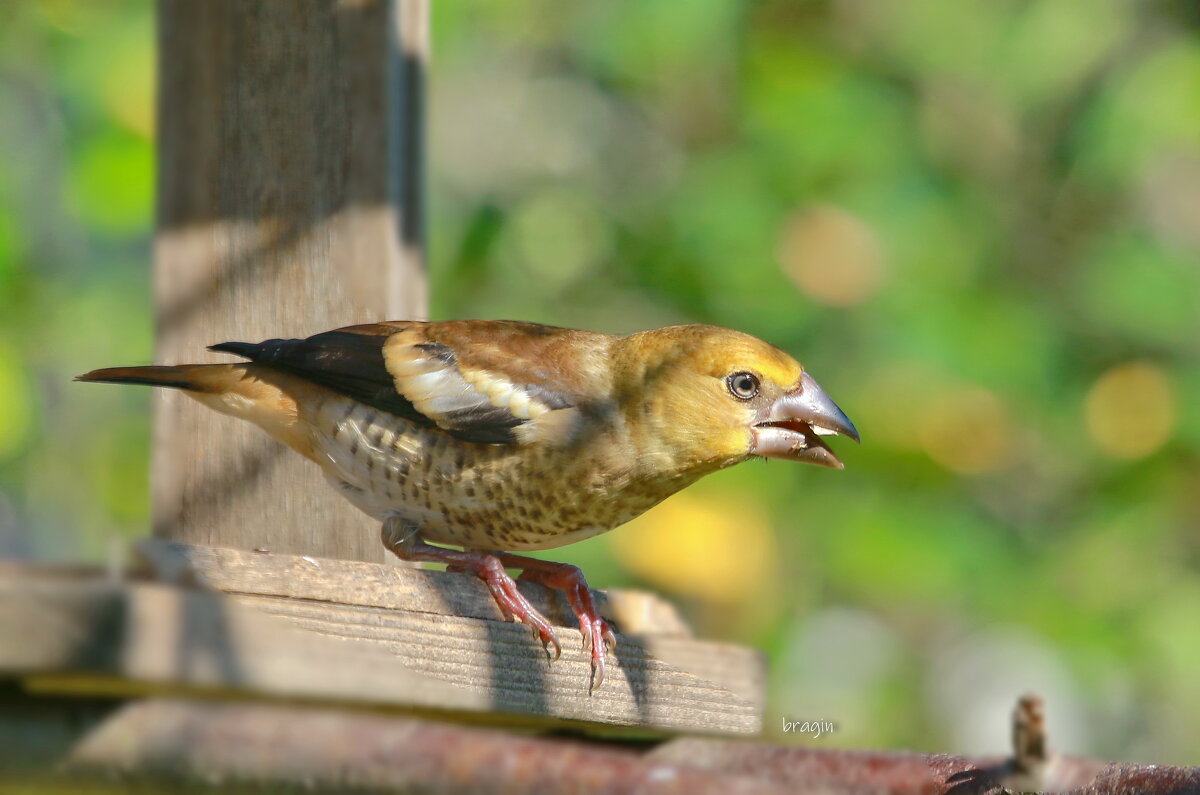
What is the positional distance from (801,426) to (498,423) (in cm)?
77

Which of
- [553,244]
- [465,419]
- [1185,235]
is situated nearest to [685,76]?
[553,244]

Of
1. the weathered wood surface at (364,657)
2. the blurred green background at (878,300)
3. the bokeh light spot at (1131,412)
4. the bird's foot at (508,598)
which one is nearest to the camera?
the weathered wood surface at (364,657)

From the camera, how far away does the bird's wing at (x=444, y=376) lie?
10.0 ft

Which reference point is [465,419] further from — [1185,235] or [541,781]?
[1185,235]

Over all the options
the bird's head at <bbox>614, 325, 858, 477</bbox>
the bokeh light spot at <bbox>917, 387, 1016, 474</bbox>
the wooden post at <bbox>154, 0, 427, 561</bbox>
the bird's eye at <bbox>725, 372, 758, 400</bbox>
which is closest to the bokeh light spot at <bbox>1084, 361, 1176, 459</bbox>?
the bokeh light spot at <bbox>917, 387, 1016, 474</bbox>

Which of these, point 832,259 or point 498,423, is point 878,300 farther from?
point 498,423

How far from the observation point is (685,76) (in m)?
6.45

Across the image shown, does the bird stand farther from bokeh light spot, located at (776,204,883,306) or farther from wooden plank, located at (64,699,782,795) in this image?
bokeh light spot, located at (776,204,883,306)

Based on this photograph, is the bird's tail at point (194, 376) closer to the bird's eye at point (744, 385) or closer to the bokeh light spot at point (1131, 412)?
the bird's eye at point (744, 385)

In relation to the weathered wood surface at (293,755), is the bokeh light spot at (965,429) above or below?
above

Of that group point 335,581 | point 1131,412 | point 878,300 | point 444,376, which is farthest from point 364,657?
point 1131,412

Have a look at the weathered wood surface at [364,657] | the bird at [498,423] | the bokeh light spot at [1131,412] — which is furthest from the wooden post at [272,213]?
the bokeh light spot at [1131,412]

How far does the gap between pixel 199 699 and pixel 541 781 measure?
33 cm

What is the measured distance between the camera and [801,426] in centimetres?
335
